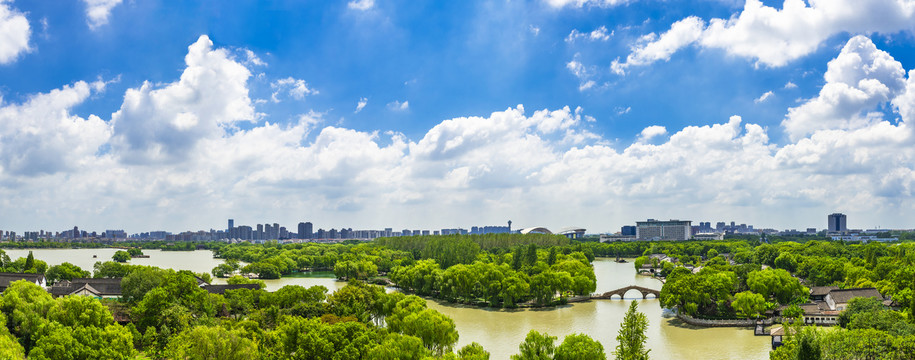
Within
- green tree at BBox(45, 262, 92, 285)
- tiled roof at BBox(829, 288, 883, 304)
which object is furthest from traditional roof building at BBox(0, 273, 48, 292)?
Answer: tiled roof at BBox(829, 288, 883, 304)

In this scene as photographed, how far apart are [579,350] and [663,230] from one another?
174 meters

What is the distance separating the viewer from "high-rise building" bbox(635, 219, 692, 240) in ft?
576

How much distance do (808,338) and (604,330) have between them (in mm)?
15036

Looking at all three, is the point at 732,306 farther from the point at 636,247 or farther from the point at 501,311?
the point at 636,247

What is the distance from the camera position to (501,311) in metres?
37.9

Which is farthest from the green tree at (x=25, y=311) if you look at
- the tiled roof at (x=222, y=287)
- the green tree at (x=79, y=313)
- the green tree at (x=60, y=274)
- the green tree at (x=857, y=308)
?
the green tree at (x=857, y=308)

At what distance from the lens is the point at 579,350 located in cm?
1752

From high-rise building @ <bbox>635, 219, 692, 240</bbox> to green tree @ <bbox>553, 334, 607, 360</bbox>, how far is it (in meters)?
170

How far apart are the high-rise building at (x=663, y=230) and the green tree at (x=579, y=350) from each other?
170m

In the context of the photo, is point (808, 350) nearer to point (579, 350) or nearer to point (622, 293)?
point (579, 350)

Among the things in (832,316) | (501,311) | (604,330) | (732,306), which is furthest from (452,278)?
(832,316)

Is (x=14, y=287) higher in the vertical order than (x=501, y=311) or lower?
higher

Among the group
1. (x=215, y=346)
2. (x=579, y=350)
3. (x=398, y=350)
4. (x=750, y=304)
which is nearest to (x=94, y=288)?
(x=215, y=346)

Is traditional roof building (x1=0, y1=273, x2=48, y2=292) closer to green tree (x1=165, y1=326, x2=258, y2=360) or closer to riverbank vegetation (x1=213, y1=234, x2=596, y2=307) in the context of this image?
riverbank vegetation (x1=213, y1=234, x2=596, y2=307)
